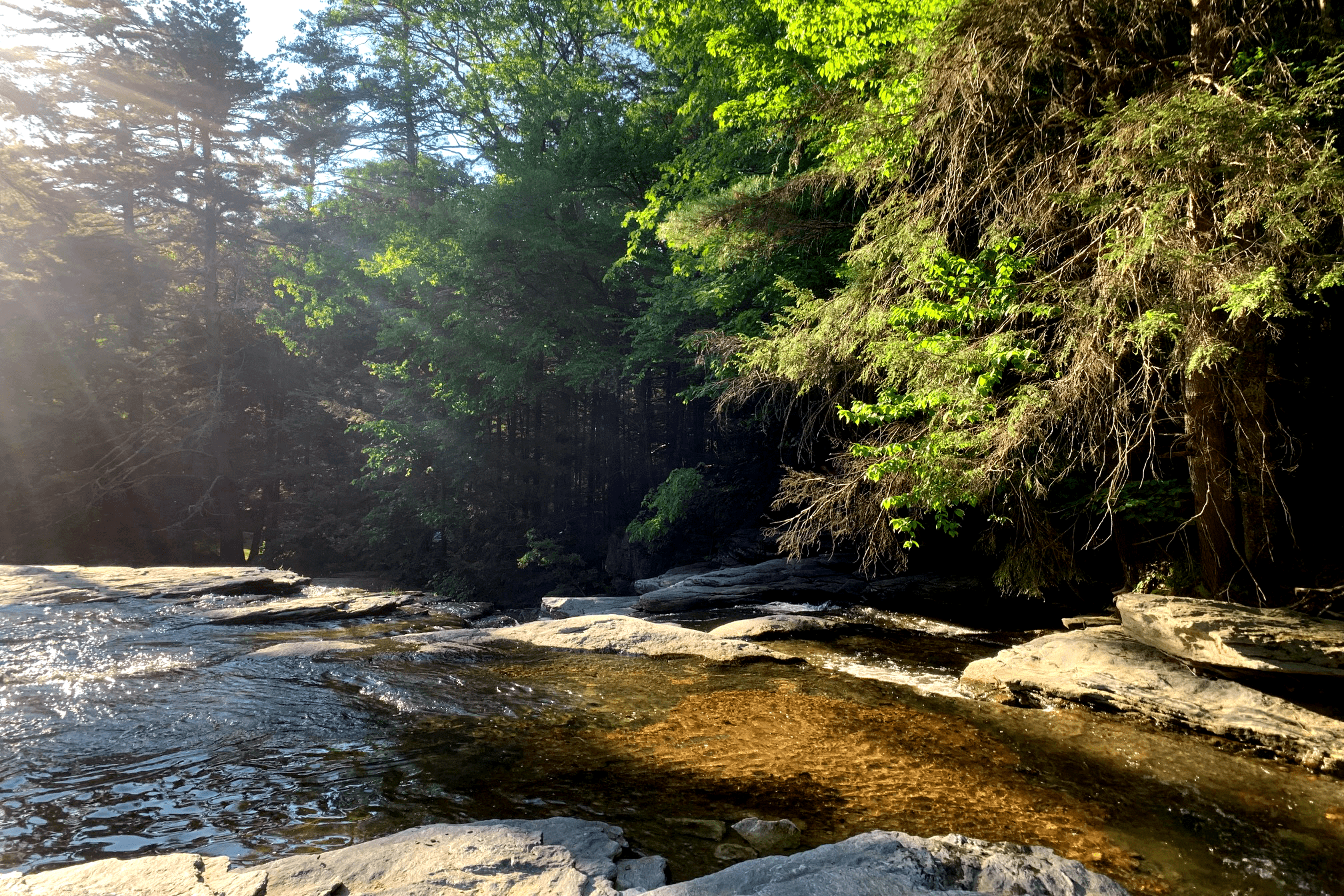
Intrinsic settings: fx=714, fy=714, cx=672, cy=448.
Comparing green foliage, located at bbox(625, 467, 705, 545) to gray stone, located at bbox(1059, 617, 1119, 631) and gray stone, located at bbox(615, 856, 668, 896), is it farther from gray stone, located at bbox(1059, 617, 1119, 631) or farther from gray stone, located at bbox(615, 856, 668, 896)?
gray stone, located at bbox(615, 856, 668, 896)

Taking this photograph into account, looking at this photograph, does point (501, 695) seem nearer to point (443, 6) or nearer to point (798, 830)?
point (798, 830)

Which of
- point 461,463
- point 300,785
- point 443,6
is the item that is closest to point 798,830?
point 300,785

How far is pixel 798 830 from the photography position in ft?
11.9

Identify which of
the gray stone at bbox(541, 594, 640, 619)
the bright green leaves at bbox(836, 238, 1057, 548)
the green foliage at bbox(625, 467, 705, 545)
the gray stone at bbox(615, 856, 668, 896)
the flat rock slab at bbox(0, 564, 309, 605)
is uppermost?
the bright green leaves at bbox(836, 238, 1057, 548)

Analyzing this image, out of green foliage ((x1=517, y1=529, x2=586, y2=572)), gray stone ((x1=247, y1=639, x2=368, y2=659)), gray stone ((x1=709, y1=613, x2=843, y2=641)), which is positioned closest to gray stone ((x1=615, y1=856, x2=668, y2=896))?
gray stone ((x1=709, y1=613, x2=843, y2=641))

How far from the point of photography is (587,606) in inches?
451

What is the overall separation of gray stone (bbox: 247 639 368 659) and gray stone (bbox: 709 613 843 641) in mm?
3987

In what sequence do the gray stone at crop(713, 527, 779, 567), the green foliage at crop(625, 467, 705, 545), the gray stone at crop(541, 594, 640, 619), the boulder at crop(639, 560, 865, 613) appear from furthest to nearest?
the green foliage at crop(625, 467, 705, 545), the gray stone at crop(713, 527, 779, 567), the gray stone at crop(541, 594, 640, 619), the boulder at crop(639, 560, 865, 613)

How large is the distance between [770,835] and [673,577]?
396 inches

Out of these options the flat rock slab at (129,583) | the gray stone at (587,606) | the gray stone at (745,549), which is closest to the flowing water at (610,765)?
the flat rock slab at (129,583)

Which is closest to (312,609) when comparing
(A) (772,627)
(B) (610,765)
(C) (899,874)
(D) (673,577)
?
(D) (673,577)

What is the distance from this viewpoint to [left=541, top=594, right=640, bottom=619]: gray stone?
11.2 meters

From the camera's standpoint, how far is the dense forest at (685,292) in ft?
18.0

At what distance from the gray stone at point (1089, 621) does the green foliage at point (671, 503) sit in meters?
7.74
